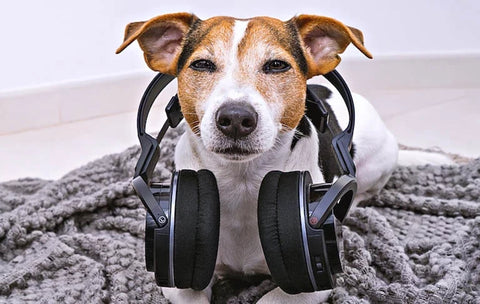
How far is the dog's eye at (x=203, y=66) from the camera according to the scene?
137 centimetres

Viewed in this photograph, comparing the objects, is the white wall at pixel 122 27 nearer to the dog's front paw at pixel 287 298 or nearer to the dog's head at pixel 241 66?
the dog's head at pixel 241 66

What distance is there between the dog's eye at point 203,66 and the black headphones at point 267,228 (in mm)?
201

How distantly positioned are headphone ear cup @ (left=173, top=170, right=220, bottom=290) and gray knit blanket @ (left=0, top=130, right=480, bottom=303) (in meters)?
0.27

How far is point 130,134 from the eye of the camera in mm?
2930

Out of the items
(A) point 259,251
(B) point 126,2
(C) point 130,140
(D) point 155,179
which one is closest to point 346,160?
(A) point 259,251

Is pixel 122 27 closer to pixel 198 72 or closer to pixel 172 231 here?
pixel 198 72

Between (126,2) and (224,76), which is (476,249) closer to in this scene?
(224,76)

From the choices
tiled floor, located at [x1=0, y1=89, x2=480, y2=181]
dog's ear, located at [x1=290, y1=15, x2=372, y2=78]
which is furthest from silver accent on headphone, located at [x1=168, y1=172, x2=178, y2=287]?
tiled floor, located at [x1=0, y1=89, x2=480, y2=181]

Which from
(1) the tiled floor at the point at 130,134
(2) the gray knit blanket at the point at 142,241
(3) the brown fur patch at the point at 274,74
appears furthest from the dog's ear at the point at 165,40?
(1) the tiled floor at the point at 130,134

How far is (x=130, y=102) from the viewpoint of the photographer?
3229 mm

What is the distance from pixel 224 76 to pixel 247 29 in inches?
4.8

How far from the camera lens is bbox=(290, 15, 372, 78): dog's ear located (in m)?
1.45

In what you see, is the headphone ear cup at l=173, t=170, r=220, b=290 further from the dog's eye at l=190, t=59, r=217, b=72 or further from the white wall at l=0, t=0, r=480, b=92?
the white wall at l=0, t=0, r=480, b=92

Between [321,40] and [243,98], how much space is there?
321mm
